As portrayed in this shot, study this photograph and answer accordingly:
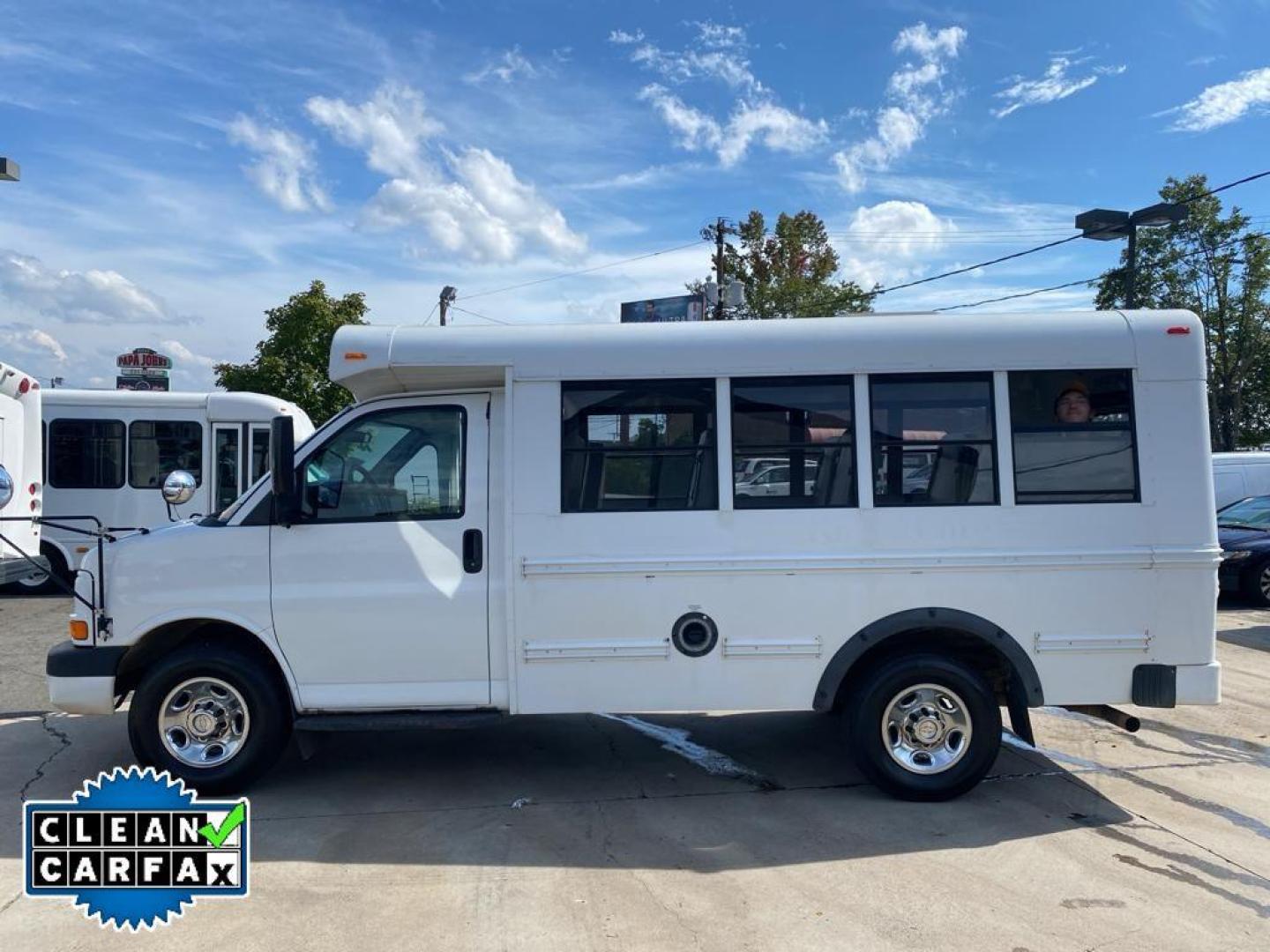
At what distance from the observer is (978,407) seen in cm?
494

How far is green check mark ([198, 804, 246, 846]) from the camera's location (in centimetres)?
399

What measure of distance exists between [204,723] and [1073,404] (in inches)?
201

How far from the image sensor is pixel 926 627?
484 centimetres

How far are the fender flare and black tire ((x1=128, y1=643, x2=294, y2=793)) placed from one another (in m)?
2.99

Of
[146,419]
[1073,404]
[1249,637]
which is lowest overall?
[1249,637]

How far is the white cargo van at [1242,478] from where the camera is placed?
15.0m

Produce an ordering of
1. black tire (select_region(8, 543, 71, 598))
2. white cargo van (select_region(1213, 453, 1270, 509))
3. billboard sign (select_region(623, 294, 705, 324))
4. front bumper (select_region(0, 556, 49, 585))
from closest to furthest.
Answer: front bumper (select_region(0, 556, 49, 585)), black tire (select_region(8, 543, 71, 598)), white cargo van (select_region(1213, 453, 1270, 509)), billboard sign (select_region(623, 294, 705, 324))

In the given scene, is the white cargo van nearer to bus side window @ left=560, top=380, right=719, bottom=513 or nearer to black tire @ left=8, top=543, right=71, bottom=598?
bus side window @ left=560, top=380, right=719, bottom=513

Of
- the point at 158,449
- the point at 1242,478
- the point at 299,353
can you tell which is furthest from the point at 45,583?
the point at 1242,478

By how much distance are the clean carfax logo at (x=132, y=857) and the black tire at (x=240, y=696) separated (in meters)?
0.72

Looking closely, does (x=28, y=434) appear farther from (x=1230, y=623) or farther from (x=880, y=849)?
(x=1230, y=623)

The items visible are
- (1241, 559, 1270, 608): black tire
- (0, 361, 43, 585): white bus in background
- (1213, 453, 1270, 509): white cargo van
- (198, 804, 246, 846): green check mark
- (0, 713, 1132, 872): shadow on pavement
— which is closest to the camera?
(198, 804, 246, 846): green check mark

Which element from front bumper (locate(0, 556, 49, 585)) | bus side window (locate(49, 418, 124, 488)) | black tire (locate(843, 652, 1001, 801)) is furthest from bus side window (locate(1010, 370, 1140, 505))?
bus side window (locate(49, 418, 124, 488))

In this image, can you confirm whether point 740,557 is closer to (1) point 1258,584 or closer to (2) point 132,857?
(2) point 132,857
